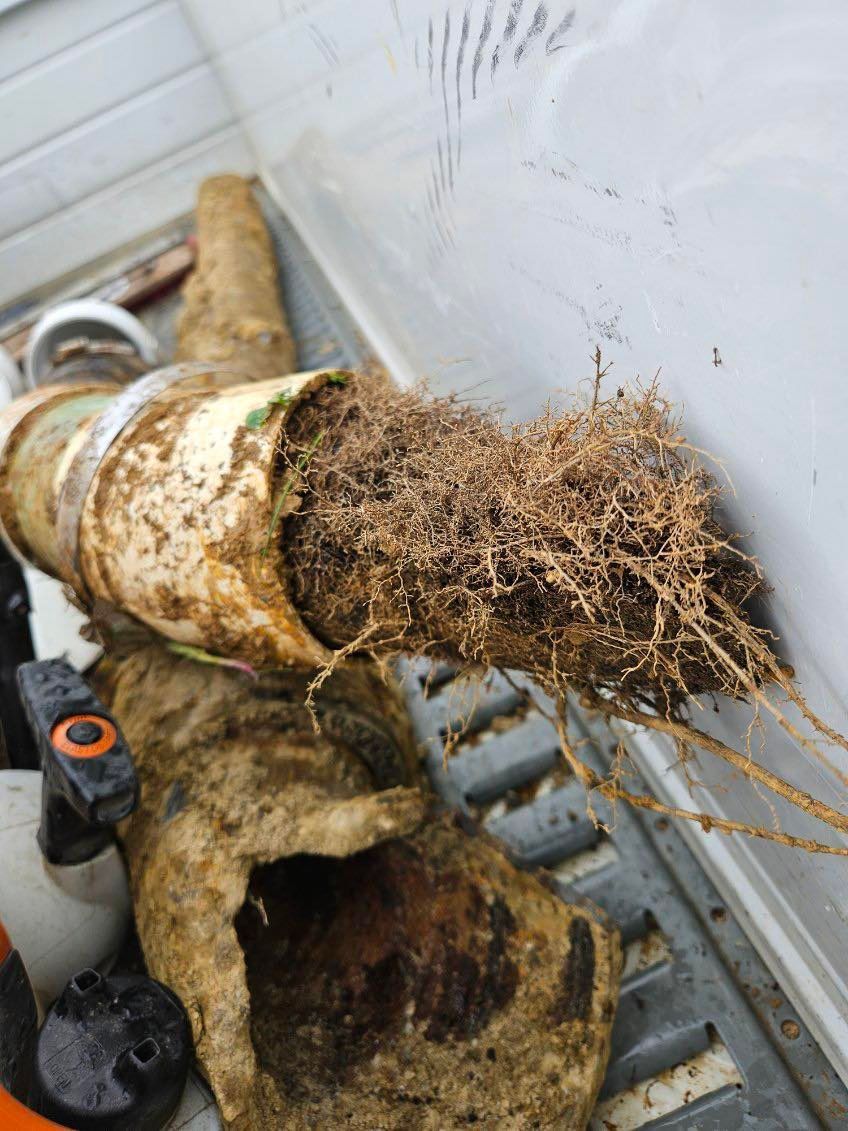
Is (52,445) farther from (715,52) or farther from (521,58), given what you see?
(715,52)

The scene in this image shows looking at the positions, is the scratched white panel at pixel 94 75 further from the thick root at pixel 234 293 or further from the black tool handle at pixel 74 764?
the black tool handle at pixel 74 764

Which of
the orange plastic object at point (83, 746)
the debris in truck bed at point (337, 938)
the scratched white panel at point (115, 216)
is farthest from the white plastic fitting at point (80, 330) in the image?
the orange plastic object at point (83, 746)

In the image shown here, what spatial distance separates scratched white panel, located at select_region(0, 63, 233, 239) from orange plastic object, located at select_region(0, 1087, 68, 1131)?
344 centimetres

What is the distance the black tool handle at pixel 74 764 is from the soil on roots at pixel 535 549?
0.33 meters

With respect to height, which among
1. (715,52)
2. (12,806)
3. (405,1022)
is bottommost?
(405,1022)

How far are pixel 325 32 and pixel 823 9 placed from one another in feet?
5.04

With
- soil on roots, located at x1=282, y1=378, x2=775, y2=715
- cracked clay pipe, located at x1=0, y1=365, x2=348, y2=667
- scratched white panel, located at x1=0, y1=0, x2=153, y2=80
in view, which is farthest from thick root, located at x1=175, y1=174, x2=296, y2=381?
soil on roots, located at x1=282, y1=378, x2=775, y2=715

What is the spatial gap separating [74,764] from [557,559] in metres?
0.69

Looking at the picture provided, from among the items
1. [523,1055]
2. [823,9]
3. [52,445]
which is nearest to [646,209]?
[823,9]

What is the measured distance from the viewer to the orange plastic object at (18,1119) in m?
0.85

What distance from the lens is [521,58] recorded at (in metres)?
0.98

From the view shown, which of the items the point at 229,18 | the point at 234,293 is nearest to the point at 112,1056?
the point at 234,293

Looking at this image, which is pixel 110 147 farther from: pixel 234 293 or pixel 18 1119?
pixel 18 1119

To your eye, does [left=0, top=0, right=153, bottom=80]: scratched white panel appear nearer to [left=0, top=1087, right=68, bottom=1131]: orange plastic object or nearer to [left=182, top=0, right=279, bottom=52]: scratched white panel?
[left=182, top=0, right=279, bottom=52]: scratched white panel
